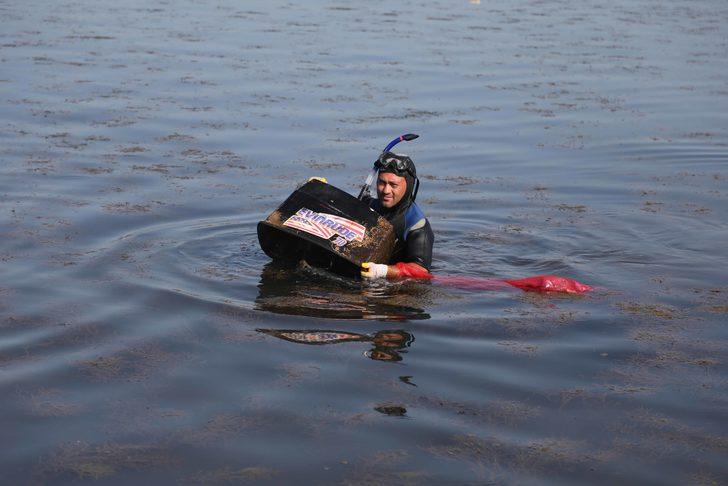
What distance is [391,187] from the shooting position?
28.6 feet

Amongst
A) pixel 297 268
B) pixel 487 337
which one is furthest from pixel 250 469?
pixel 297 268

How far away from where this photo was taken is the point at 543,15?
24.3m

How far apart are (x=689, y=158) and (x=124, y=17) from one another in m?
12.8

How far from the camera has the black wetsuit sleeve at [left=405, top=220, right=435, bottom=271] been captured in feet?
28.5

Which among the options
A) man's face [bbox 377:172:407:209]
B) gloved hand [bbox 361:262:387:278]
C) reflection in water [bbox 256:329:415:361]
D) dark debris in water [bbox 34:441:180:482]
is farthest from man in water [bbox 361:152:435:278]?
dark debris in water [bbox 34:441:180:482]

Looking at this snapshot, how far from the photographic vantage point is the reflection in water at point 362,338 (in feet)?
23.8

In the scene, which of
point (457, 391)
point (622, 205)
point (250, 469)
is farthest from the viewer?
point (622, 205)

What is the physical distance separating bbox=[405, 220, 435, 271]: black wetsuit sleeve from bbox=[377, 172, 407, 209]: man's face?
31cm

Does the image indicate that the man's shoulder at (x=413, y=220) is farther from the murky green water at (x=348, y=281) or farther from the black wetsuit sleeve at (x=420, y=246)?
the murky green water at (x=348, y=281)

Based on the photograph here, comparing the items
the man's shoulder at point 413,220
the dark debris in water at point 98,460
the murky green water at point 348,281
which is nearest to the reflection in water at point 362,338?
the murky green water at point 348,281

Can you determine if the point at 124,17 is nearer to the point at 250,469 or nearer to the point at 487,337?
the point at 487,337

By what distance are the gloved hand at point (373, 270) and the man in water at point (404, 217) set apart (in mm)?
100

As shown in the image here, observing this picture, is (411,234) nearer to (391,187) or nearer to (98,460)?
(391,187)

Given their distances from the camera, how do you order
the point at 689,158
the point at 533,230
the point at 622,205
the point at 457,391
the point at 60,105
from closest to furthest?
the point at 457,391, the point at 533,230, the point at 622,205, the point at 689,158, the point at 60,105
